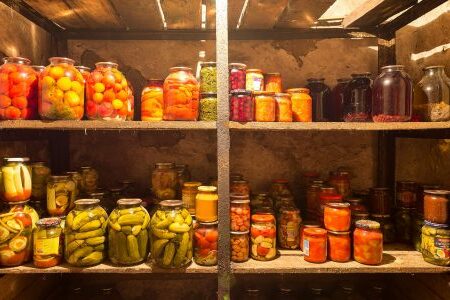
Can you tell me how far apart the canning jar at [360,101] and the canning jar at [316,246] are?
58 centimetres

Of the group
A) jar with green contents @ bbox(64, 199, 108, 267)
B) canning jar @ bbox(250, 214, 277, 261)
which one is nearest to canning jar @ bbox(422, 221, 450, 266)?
canning jar @ bbox(250, 214, 277, 261)

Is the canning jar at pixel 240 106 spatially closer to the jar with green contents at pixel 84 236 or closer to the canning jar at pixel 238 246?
the canning jar at pixel 238 246

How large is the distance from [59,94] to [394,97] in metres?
1.47

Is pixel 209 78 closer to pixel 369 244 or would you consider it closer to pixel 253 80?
pixel 253 80

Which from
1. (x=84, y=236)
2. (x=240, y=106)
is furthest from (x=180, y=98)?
(x=84, y=236)

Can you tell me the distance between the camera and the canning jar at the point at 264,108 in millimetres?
1526

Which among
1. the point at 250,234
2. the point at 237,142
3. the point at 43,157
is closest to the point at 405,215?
the point at 250,234

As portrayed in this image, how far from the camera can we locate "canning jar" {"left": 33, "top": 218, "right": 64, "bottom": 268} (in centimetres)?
144

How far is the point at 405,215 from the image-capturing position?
1785 millimetres

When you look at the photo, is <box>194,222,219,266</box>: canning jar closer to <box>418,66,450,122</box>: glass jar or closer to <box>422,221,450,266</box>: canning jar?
<box>422,221,450,266</box>: canning jar

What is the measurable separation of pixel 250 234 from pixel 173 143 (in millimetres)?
844

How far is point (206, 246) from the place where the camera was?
1.50 meters

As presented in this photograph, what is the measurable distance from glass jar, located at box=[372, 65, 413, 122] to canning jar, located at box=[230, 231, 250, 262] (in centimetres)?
83

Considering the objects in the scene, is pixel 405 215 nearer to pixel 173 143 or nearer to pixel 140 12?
pixel 173 143
